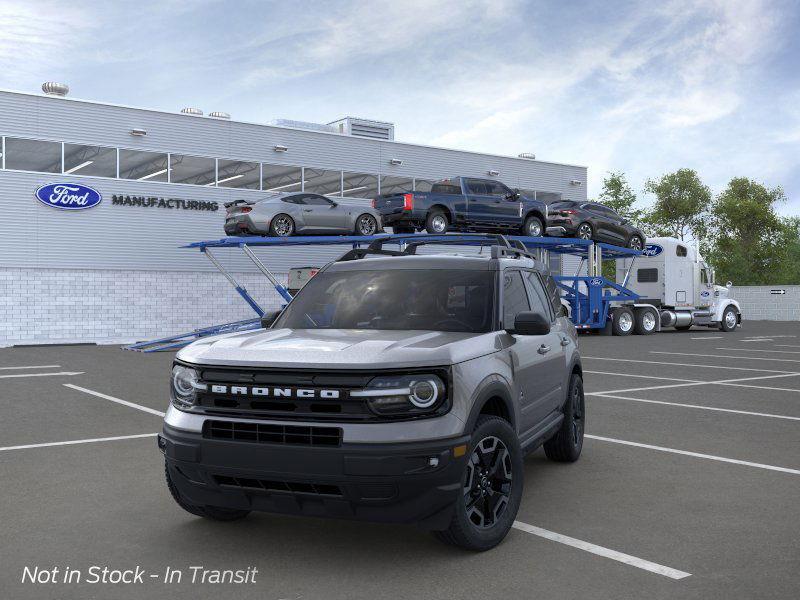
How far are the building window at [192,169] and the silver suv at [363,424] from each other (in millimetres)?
25060

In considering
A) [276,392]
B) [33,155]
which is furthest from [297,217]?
[276,392]

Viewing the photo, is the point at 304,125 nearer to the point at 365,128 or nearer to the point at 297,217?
the point at 365,128

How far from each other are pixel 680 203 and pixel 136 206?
53.3 metres

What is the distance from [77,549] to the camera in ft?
15.5

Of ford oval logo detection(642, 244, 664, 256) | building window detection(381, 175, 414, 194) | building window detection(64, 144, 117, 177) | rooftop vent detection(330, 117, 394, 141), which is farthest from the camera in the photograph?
rooftop vent detection(330, 117, 394, 141)

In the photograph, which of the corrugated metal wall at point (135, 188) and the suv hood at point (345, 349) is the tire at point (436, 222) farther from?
the suv hood at point (345, 349)

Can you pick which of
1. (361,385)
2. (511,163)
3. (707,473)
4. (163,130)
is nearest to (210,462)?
(361,385)

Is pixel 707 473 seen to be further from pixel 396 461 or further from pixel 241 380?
pixel 241 380

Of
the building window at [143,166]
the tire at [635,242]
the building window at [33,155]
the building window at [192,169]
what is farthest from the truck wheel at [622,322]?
the building window at [33,155]

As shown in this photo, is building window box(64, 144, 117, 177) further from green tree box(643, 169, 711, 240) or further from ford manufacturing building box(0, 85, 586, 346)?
green tree box(643, 169, 711, 240)

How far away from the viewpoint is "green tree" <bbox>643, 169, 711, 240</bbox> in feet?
229

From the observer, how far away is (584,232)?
2762cm

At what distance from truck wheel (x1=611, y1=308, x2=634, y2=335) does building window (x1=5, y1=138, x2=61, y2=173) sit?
19.8 m

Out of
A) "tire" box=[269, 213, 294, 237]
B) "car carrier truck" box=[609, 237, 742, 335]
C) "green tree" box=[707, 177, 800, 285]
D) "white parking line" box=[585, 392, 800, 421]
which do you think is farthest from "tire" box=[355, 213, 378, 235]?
"green tree" box=[707, 177, 800, 285]
